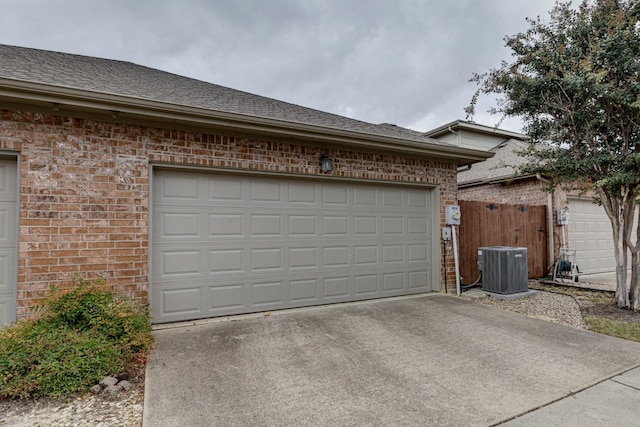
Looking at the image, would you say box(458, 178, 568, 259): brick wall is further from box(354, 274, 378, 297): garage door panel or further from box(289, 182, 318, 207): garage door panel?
box(289, 182, 318, 207): garage door panel

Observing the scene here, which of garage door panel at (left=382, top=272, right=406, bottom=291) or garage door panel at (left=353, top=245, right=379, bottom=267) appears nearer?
garage door panel at (left=353, top=245, right=379, bottom=267)

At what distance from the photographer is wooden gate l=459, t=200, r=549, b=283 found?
714 centimetres

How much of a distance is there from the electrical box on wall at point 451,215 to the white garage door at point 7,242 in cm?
661

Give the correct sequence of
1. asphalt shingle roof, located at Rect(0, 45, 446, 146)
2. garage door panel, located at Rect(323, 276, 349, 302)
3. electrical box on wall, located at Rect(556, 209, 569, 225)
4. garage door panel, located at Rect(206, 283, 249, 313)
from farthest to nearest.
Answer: electrical box on wall, located at Rect(556, 209, 569, 225) → garage door panel, located at Rect(323, 276, 349, 302) → garage door panel, located at Rect(206, 283, 249, 313) → asphalt shingle roof, located at Rect(0, 45, 446, 146)

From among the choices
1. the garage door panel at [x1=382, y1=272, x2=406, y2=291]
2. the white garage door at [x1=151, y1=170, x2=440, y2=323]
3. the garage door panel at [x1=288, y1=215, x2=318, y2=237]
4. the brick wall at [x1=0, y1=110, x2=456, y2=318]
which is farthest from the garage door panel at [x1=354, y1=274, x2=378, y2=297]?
the brick wall at [x1=0, y1=110, x2=456, y2=318]

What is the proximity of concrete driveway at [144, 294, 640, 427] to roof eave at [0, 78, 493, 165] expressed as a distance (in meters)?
2.73

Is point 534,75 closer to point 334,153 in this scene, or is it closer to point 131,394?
point 334,153

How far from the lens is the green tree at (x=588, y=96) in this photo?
4.71 metres

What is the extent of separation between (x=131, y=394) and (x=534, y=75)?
22.5 feet

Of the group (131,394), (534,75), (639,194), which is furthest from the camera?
(534,75)

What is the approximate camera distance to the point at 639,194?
4969 mm

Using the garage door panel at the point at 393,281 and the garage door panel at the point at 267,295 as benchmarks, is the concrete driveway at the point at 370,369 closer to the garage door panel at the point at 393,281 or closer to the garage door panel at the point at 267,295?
the garage door panel at the point at 267,295

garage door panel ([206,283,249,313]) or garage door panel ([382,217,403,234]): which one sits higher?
garage door panel ([382,217,403,234])

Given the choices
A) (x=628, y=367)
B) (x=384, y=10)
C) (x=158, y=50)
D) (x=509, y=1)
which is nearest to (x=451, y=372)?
(x=628, y=367)
